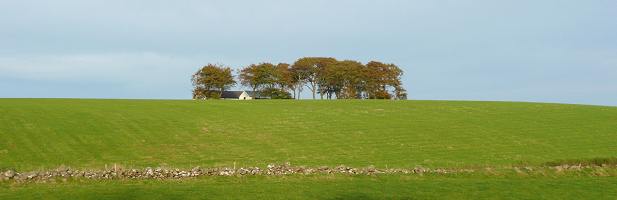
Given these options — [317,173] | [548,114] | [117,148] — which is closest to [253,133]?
[117,148]

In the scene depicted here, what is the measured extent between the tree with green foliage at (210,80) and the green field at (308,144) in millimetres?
66638

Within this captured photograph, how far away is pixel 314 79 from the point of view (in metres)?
134

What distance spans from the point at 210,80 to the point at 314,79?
23517 mm

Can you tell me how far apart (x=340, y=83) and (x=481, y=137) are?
86449 mm

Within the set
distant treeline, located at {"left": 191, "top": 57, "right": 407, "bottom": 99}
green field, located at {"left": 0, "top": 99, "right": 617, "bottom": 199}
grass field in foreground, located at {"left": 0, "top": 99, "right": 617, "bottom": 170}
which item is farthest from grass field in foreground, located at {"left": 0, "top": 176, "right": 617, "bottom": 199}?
distant treeline, located at {"left": 191, "top": 57, "right": 407, "bottom": 99}

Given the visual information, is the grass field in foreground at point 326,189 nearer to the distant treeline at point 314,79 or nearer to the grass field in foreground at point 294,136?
the grass field in foreground at point 294,136

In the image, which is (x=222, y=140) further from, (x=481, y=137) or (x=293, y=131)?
(x=481, y=137)

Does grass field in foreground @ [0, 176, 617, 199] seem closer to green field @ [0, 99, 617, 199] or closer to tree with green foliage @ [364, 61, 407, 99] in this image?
green field @ [0, 99, 617, 199]

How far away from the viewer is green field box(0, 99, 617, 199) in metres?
19.0

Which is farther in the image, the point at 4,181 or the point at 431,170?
the point at 431,170

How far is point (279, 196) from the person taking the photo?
17.3m

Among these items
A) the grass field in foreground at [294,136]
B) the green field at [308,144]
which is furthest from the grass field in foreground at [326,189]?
the grass field in foreground at [294,136]

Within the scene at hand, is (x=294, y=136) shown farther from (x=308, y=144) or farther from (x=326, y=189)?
(x=326, y=189)

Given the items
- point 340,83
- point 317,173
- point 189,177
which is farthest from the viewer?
point 340,83
